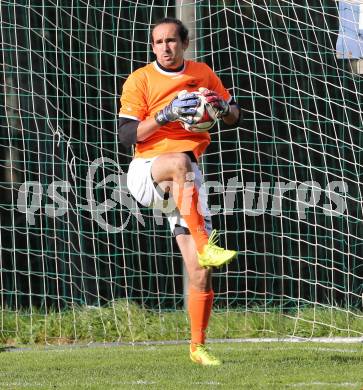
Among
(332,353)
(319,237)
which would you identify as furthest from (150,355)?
(319,237)

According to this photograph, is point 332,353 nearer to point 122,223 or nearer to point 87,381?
point 87,381

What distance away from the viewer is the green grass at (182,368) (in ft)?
19.3

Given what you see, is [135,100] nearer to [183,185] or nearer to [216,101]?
[216,101]

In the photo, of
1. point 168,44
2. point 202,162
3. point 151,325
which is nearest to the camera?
point 168,44

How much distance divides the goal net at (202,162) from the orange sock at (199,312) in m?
2.33

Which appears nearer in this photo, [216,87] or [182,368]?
[182,368]

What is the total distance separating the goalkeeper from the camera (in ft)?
20.6

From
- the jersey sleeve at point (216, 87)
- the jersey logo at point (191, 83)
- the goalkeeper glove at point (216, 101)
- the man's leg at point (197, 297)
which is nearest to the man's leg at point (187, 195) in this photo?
the man's leg at point (197, 297)

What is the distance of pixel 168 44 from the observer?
6.60 meters

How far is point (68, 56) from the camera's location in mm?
9234

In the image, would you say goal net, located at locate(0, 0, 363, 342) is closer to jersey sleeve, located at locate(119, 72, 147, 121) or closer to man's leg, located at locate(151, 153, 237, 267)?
jersey sleeve, located at locate(119, 72, 147, 121)

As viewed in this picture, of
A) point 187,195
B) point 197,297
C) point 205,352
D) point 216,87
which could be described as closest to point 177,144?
point 187,195

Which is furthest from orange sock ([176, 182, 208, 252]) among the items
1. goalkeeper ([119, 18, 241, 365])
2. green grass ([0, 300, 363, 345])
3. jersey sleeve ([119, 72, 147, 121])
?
green grass ([0, 300, 363, 345])

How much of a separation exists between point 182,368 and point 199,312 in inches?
13.5
